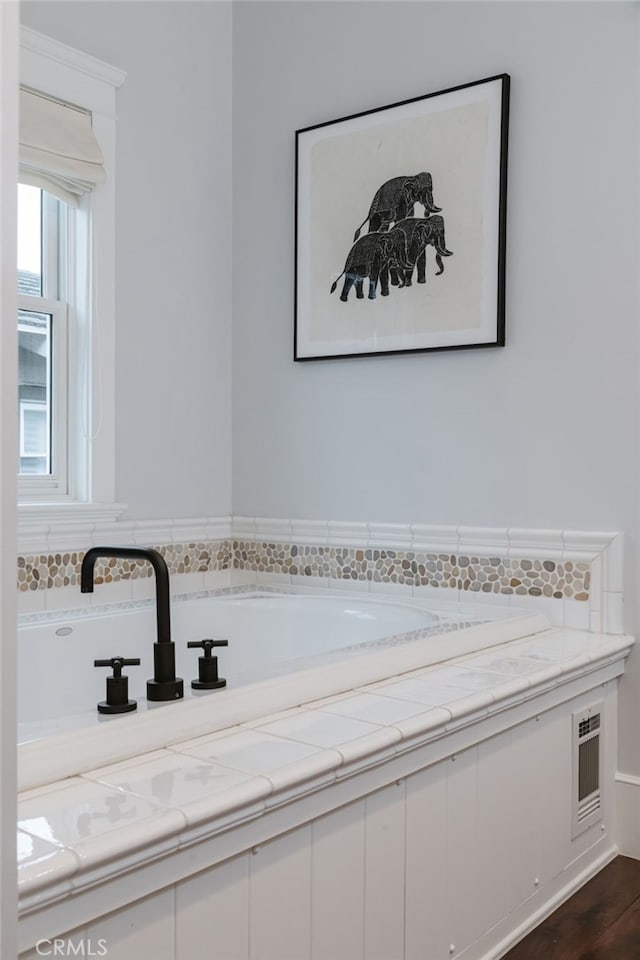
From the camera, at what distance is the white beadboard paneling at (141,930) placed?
103 centimetres

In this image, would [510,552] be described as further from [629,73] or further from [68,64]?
[68,64]

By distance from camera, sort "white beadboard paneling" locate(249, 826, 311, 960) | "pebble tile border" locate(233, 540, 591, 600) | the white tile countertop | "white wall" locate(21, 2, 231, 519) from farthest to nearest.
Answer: "white wall" locate(21, 2, 231, 519) < "pebble tile border" locate(233, 540, 591, 600) < "white beadboard paneling" locate(249, 826, 311, 960) < the white tile countertop

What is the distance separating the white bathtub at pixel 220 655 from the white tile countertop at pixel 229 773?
30 mm

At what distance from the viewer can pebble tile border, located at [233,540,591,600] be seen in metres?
2.51

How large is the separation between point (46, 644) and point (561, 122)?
6.70 ft

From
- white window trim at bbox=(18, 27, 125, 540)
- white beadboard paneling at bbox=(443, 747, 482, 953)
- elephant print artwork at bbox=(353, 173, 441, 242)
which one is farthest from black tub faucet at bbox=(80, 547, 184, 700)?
elephant print artwork at bbox=(353, 173, 441, 242)

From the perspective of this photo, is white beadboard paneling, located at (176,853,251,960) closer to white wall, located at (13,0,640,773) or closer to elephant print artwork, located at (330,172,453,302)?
white wall, located at (13,0,640,773)

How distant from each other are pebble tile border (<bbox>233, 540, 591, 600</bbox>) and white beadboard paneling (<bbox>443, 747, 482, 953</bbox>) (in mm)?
919

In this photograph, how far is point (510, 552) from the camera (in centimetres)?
260

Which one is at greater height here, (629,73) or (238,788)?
(629,73)

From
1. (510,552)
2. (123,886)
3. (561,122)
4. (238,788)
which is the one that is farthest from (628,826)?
(561,122)

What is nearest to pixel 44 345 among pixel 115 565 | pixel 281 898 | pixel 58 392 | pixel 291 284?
pixel 58 392

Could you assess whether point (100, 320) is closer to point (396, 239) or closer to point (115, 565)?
point (115, 565)

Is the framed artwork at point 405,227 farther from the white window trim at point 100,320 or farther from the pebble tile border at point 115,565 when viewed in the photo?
the pebble tile border at point 115,565
